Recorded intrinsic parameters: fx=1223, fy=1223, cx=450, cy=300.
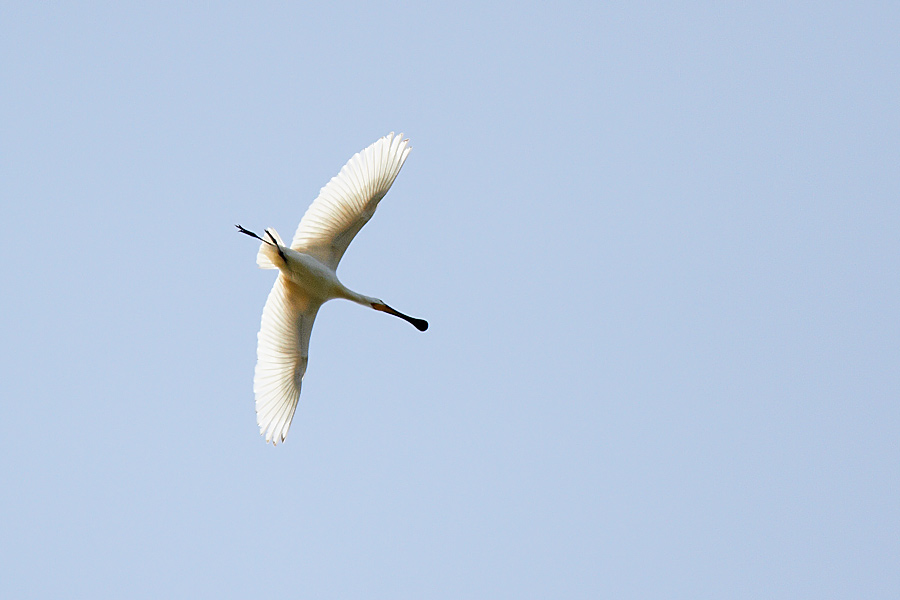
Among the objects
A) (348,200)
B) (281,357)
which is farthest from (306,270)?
(281,357)

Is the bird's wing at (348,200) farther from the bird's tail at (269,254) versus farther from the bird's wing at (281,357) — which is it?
the bird's wing at (281,357)

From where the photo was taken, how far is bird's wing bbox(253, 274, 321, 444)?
15250mm

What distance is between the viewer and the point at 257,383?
50.4 ft

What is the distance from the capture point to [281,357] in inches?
609

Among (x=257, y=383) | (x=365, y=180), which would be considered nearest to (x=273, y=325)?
(x=257, y=383)

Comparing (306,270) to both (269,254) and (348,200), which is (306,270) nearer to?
(269,254)

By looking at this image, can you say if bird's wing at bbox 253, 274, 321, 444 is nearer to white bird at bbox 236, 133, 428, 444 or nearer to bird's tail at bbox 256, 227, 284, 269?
white bird at bbox 236, 133, 428, 444

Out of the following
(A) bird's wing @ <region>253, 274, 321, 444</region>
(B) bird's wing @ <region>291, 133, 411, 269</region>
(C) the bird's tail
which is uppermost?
(B) bird's wing @ <region>291, 133, 411, 269</region>

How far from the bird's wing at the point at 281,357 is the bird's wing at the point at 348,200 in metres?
0.70

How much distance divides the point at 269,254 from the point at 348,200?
1139 mm

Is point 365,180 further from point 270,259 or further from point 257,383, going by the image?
point 257,383

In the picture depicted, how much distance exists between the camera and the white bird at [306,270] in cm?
1444

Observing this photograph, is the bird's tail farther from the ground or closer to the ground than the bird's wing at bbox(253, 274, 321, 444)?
farther from the ground

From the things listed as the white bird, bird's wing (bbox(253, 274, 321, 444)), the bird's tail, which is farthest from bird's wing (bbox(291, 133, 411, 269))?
bird's wing (bbox(253, 274, 321, 444))
